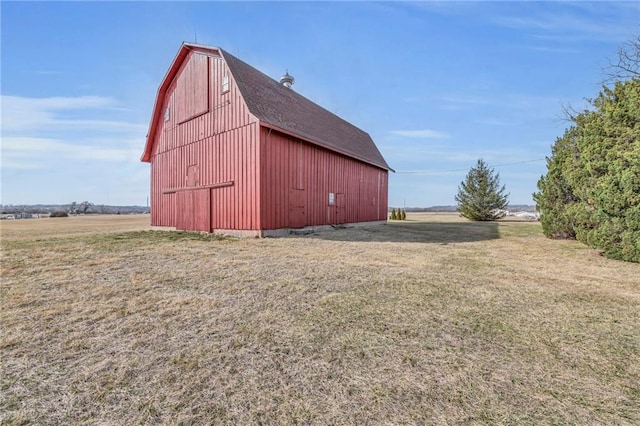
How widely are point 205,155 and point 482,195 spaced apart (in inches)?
994

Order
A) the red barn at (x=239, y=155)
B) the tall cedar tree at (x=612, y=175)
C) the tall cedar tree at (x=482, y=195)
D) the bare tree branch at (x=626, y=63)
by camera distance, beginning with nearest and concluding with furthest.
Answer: the tall cedar tree at (x=612, y=175), the bare tree branch at (x=626, y=63), the red barn at (x=239, y=155), the tall cedar tree at (x=482, y=195)

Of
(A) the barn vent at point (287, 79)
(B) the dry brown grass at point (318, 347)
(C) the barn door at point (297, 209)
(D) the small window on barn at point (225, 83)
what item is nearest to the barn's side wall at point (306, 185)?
(C) the barn door at point (297, 209)

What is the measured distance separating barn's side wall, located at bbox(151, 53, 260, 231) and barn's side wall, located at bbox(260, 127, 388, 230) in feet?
1.91

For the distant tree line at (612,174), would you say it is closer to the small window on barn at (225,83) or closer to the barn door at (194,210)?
the small window on barn at (225,83)

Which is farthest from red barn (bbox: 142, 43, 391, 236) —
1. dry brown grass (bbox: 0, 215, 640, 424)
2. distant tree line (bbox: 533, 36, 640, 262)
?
distant tree line (bbox: 533, 36, 640, 262)

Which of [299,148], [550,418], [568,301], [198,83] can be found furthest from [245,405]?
[198,83]

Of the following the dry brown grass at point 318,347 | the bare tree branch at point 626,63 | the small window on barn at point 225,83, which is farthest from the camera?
the small window on barn at point 225,83

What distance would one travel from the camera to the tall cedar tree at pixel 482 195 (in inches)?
1045

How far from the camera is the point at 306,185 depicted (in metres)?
12.8

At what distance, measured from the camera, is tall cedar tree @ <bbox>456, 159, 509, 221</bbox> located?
26.5m

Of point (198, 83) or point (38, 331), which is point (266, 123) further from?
point (38, 331)

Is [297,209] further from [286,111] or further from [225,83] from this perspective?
[225,83]

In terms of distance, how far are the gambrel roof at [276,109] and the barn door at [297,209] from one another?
2.44 meters

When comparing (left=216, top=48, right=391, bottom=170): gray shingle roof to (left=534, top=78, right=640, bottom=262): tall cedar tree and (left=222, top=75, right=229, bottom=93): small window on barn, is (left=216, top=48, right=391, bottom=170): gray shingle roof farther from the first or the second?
(left=534, top=78, right=640, bottom=262): tall cedar tree
